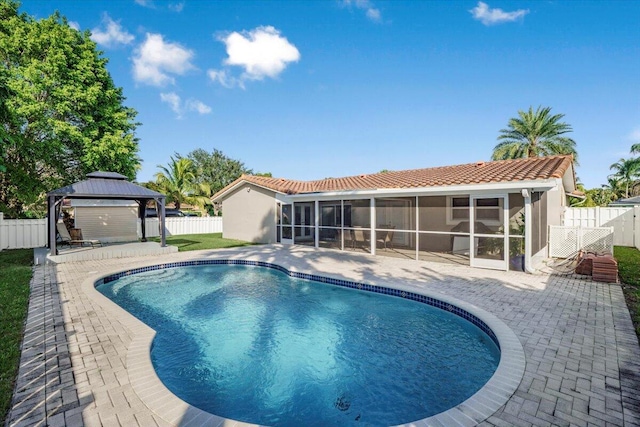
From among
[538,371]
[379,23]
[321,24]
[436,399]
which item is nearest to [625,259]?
[538,371]

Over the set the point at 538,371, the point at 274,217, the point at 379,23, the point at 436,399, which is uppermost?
the point at 379,23

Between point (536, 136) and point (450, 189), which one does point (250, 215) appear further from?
point (536, 136)

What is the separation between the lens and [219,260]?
12.7 meters

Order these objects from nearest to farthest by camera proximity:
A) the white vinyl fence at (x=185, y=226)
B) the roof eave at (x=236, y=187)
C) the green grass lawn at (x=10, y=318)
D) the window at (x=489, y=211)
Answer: the green grass lawn at (x=10, y=318) → the window at (x=489, y=211) → the roof eave at (x=236, y=187) → the white vinyl fence at (x=185, y=226)

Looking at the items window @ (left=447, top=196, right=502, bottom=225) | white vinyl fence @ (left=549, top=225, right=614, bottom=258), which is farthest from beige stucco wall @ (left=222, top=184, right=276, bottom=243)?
white vinyl fence @ (left=549, top=225, right=614, bottom=258)

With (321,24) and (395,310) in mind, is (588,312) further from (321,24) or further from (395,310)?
(321,24)

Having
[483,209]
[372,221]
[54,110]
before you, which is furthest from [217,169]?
[483,209]

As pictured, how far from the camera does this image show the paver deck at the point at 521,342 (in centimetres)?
294

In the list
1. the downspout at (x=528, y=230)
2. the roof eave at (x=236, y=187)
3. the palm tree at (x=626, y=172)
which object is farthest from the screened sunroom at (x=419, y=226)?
the palm tree at (x=626, y=172)

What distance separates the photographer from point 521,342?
4.58 metres

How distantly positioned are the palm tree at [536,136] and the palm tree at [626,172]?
14912 mm

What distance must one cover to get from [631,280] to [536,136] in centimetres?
2314

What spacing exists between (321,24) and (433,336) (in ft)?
53.5

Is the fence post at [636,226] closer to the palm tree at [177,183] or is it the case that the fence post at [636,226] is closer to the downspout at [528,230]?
the downspout at [528,230]
